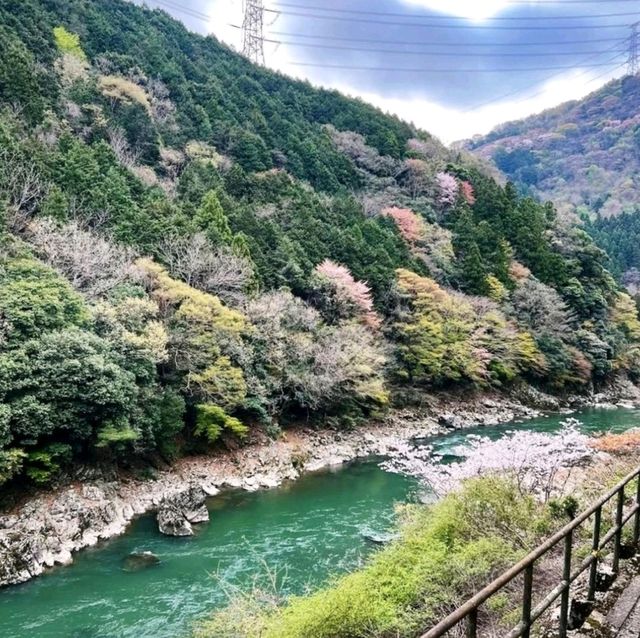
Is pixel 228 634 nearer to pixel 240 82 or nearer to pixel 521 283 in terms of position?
pixel 521 283

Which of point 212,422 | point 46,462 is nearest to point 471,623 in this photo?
point 46,462

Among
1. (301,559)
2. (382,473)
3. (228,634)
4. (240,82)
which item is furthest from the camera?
(240,82)

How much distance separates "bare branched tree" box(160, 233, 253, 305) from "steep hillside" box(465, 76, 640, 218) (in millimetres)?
74925

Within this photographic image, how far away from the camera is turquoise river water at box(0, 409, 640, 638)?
952 cm

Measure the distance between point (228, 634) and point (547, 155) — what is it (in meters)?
118

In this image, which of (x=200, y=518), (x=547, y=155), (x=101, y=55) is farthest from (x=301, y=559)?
(x=547, y=155)

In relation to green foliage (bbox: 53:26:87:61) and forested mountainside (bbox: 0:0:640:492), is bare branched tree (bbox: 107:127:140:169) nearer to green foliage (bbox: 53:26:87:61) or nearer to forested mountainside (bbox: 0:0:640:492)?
forested mountainside (bbox: 0:0:640:492)

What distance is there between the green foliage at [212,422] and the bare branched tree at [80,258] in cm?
503

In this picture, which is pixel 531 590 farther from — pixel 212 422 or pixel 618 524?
pixel 212 422

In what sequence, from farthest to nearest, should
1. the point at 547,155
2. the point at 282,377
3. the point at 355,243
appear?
the point at 547,155, the point at 355,243, the point at 282,377

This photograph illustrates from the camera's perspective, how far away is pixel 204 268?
75.6ft

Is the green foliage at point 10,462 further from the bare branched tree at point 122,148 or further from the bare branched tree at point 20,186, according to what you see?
the bare branched tree at point 122,148

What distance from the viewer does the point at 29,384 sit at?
13.4 meters

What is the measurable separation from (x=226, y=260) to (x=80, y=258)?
6.19 m
